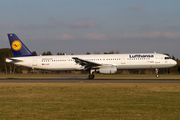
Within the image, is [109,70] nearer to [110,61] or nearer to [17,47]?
Answer: [110,61]

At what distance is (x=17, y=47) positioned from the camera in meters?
39.3

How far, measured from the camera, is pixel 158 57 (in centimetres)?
3578

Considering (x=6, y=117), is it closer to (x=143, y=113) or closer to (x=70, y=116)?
(x=70, y=116)

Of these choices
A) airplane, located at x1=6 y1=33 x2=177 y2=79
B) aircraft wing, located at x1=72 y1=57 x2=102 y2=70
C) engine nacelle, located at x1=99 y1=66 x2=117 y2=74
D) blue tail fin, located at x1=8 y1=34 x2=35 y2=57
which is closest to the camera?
engine nacelle, located at x1=99 y1=66 x2=117 y2=74

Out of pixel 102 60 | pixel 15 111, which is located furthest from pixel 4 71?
pixel 15 111

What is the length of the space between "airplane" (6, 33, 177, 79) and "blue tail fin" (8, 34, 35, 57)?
63 cm

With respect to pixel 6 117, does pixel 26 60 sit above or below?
above

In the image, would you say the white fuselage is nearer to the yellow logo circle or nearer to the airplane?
the airplane

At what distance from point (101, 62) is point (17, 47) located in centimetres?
1535

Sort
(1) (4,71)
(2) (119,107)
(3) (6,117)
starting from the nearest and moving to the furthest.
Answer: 1. (3) (6,117)
2. (2) (119,107)
3. (1) (4,71)

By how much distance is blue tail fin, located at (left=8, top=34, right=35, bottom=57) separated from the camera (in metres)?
39.2

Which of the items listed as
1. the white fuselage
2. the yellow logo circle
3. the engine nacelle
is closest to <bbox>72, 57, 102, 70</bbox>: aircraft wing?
the white fuselage

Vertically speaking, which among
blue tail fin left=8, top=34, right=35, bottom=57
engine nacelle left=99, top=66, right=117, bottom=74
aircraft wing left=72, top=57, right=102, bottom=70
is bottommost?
engine nacelle left=99, top=66, right=117, bottom=74

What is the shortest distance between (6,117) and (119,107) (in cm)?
557
